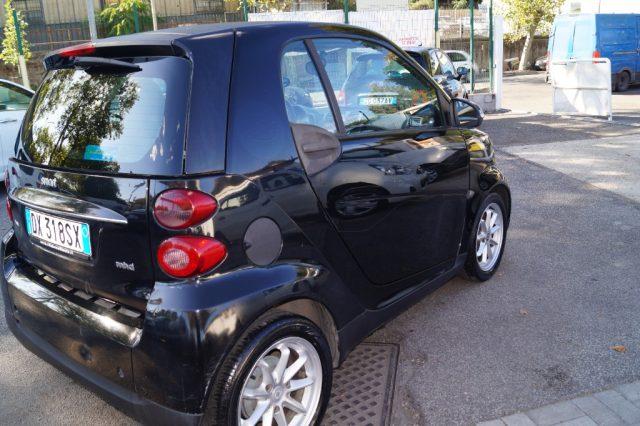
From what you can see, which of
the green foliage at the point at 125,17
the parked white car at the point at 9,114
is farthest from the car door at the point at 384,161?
the green foliage at the point at 125,17

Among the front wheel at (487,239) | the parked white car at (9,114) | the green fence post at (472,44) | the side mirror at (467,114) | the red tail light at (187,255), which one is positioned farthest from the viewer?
the green fence post at (472,44)

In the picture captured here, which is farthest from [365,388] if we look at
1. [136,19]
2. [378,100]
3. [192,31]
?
[136,19]

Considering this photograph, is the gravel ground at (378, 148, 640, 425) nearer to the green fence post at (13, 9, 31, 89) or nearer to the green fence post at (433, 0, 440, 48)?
the green fence post at (433, 0, 440, 48)

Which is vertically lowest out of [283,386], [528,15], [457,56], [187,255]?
[283,386]

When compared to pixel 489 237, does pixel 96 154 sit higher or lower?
higher

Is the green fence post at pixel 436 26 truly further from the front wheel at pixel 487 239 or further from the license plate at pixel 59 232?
the license plate at pixel 59 232

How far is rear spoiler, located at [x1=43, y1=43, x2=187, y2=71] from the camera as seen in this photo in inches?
95.7

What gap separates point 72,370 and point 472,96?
46.1 feet

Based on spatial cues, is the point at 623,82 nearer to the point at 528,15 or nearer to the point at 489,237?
the point at 528,15

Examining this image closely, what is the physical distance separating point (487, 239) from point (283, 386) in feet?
8.03

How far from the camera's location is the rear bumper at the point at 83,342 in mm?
2268

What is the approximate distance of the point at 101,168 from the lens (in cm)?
246

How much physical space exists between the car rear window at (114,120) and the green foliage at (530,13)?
34.7m

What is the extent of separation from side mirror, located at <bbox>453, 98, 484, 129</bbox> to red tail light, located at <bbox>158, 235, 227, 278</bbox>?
2.34 m
